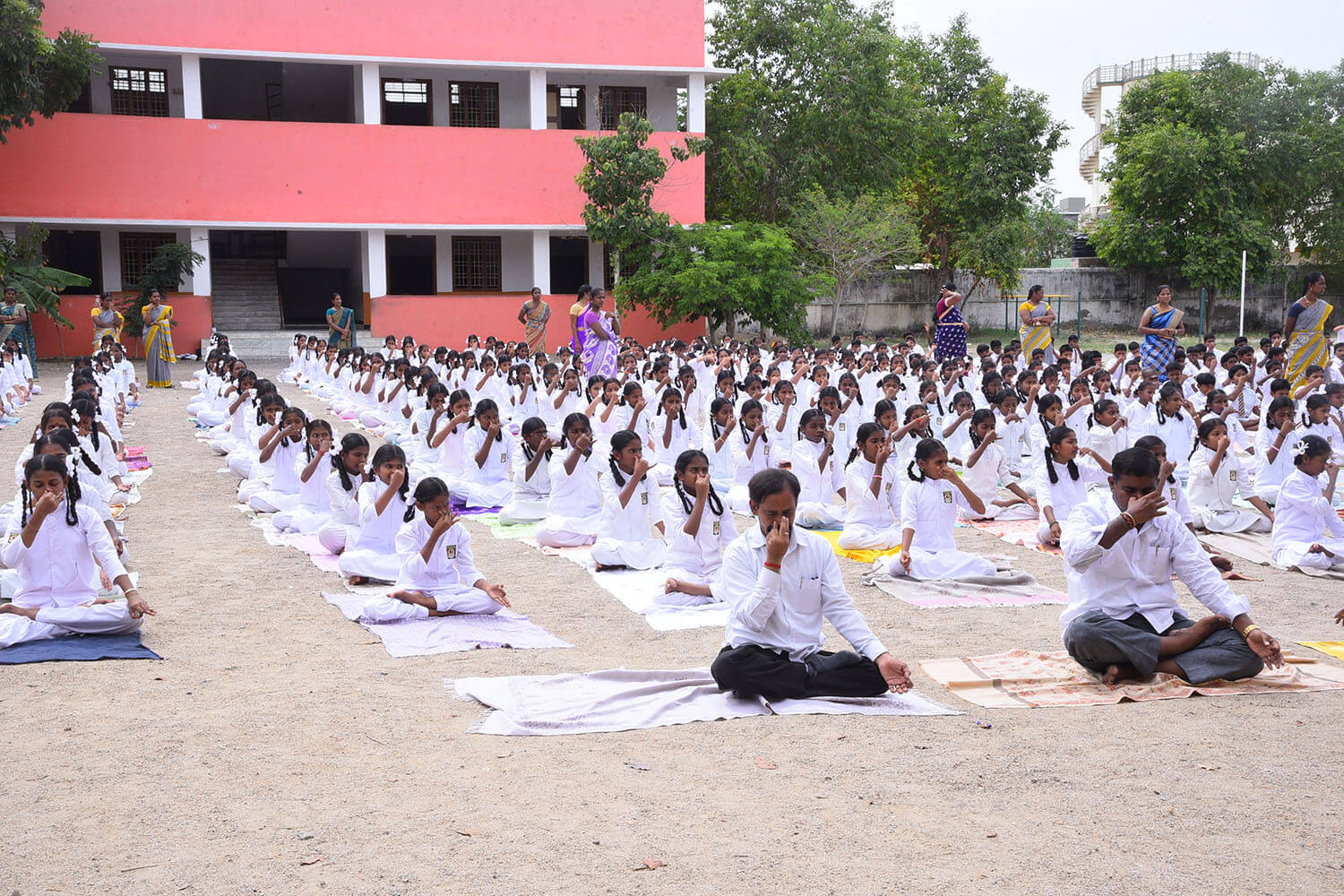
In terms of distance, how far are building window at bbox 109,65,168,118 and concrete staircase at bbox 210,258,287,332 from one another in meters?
3.46

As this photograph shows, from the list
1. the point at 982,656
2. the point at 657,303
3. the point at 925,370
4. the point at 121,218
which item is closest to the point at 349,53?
the point at 121,218

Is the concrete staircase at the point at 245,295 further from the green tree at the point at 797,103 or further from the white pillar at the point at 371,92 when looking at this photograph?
the green tree at the point at 797,103

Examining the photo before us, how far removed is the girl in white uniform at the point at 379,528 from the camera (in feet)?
24.4

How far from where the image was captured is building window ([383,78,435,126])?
2519 cm

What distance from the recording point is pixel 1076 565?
5492mm

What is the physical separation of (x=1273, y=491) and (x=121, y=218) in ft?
67.3

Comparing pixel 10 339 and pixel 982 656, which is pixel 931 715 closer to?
pixel 982 656

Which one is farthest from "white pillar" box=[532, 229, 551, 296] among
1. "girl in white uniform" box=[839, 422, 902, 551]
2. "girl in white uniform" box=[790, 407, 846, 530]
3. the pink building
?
"girl in white uniform" box=[839, 422, 902, 551]

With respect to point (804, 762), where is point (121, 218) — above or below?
above

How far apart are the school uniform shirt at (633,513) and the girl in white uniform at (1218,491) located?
13.4 ft

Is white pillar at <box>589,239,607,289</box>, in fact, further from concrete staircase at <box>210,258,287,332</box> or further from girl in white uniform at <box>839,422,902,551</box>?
girl in white uniform at <box>839,422,902,551</box>

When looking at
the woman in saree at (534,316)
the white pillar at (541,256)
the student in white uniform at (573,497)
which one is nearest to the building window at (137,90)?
the white pillar at (541,256)

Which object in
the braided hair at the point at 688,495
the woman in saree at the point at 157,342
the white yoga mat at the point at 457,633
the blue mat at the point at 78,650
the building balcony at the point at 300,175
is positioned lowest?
the white yoga mat at the point at 457,633

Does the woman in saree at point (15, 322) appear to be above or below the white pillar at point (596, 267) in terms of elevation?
below
